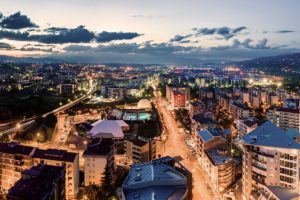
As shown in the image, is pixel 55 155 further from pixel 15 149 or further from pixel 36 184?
pixel 36 184

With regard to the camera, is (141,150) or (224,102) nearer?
(141,150)

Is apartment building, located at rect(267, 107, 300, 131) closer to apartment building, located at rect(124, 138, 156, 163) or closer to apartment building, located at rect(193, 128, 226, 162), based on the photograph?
apartment building, located at rect(193, 128, 226, 162)

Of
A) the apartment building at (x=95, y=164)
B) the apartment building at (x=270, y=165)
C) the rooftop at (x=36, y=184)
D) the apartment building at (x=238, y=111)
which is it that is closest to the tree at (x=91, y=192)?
the apartment building at (x=95, y=164)

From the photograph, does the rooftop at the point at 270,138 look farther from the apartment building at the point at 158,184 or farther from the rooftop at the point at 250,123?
the rooftop at the point at 250,123

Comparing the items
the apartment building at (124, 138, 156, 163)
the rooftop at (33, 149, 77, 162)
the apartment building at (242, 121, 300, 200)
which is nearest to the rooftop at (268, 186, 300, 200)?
the apartment building at (242, 121, 300, 200)

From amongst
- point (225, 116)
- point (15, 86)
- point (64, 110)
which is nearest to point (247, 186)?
point (225, 116)

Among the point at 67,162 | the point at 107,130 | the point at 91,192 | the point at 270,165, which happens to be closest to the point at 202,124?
the point at 107,130
